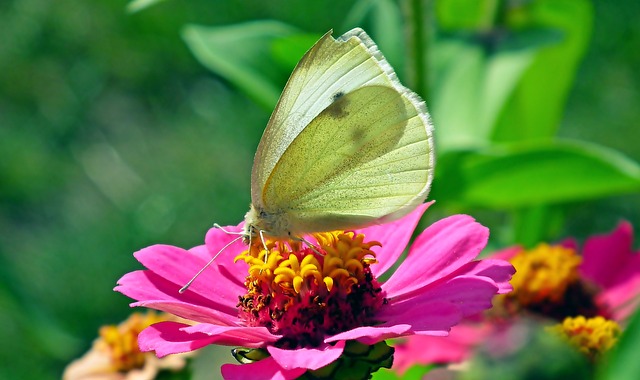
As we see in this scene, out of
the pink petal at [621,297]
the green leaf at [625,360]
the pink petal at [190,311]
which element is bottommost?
the pink petal at [621,297]

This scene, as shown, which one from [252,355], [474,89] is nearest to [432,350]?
[252,355]

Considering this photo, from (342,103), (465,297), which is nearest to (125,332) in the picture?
(342,103)

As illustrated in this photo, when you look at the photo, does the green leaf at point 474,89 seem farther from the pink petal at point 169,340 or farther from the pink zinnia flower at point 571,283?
the pink petal at point 169,340

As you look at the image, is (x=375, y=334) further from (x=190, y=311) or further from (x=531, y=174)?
(x=531, y=174)

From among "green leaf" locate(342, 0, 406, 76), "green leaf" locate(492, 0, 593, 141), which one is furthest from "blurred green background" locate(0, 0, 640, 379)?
"green leaf" locate(342, 0, 406, 76)

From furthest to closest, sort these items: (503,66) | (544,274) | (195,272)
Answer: (503,66)
(544,274)
(195,272)

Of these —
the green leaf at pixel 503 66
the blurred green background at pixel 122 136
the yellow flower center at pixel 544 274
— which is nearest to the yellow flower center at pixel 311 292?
the yellow flower center at pixel 544 274
